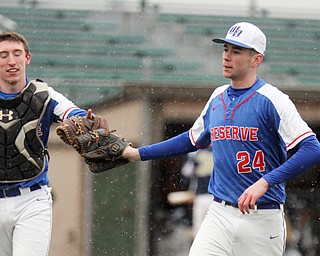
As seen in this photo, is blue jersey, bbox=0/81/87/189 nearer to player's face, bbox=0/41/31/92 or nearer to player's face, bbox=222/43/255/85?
player's face, bbox=0/41/31/92

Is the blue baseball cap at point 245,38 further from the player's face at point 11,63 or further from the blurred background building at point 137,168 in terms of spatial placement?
the blurred background building at point 137,168

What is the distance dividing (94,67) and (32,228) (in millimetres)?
6499

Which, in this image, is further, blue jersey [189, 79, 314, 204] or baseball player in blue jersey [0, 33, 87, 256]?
baseball player in blue jersey [0, 33, 87, 256]

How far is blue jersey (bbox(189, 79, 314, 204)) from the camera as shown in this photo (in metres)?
4.41

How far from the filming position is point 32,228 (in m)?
4.72

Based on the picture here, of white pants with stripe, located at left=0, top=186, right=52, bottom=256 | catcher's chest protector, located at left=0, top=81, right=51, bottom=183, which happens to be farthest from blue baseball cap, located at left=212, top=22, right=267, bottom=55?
white pants with stripe, located at left=0, top=186, right=52, bottom=256

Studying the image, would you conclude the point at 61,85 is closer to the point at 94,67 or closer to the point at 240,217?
the point at 94,67

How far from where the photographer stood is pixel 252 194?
13.6 feet

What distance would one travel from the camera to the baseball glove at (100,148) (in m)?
4.72

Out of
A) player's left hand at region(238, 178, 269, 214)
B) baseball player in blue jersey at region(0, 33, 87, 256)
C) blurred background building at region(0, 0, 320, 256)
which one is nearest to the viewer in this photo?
player's left hand at region(238, 178, 269, 214)

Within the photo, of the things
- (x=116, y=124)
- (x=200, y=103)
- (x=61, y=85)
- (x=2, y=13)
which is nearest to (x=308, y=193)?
(x=200, y=103)

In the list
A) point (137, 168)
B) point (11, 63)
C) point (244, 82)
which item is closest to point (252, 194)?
point (244, 82)

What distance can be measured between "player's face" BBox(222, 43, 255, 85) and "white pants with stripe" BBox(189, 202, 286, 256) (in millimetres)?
704

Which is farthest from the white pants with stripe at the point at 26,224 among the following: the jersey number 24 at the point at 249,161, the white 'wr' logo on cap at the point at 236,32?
the white 'wr' logo on cap at the point at 236,32
